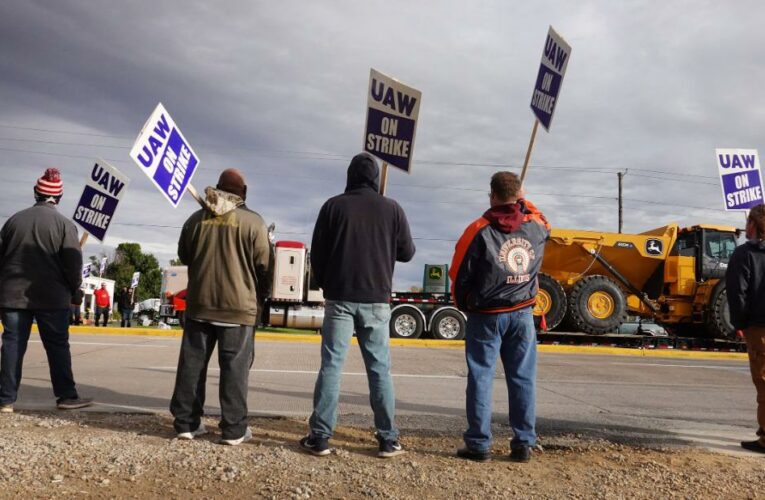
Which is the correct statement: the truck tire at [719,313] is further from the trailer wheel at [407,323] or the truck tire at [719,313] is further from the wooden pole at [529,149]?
the wooden pole at [529,149]

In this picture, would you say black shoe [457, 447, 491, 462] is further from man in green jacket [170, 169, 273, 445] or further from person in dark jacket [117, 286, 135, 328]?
person in dark jacket [117, 286, 135, 328]

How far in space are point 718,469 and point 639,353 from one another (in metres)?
11.8

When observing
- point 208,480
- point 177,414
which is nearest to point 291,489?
point 208,480

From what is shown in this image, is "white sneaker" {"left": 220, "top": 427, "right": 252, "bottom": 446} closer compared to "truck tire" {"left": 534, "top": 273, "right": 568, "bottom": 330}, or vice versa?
"white sneaker" {"left": 220, "top": 427, "right": 252, "bottom": 446}

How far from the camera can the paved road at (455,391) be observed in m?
5.38

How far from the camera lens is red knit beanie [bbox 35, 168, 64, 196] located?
204 inches

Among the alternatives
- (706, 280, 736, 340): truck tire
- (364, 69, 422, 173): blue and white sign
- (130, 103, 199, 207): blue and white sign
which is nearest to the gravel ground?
(130, 103, 199, 207): blue and white sign

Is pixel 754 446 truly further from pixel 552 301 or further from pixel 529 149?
pixel 552 301

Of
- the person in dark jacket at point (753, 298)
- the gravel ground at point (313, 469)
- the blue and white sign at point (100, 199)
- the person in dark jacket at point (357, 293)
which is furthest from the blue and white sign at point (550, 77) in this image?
the blue and white sign at point (100, 199)

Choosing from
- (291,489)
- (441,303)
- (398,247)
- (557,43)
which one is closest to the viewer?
(291,489)

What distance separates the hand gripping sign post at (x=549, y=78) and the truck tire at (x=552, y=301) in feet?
30.3

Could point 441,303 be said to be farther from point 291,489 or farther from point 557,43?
point 291,489

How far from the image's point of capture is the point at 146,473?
3.30 meters

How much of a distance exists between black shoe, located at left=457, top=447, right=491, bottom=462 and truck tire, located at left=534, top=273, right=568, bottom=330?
11.2m
